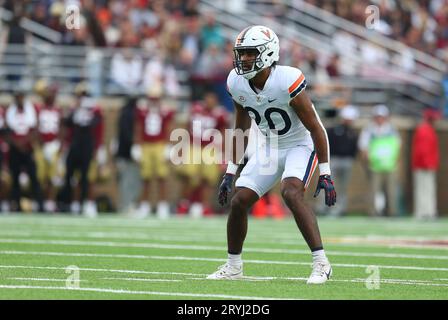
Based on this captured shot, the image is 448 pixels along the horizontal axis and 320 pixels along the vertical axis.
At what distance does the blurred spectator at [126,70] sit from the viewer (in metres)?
18.5

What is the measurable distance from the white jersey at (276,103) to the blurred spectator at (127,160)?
9088mm

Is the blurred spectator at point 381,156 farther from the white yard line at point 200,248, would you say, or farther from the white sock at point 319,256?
the white sock at point 319,256

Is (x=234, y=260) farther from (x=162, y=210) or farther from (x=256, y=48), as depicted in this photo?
(x=162, y=210)

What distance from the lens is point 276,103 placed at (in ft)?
24.9

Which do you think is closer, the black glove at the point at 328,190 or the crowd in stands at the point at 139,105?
the black glove at the point at 328,190

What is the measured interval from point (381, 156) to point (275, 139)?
10481 mm

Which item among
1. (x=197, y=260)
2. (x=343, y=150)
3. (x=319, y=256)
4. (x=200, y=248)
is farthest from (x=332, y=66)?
(x=319, y=256)

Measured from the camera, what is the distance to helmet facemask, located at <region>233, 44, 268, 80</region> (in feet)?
24.6

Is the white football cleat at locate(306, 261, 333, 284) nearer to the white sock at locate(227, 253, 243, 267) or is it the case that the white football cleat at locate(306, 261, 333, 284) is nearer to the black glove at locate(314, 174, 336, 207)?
the black glove at locate(314, 174, 336, 207)

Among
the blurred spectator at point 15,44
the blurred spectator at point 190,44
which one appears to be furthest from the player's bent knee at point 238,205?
the blurred spectator at point 15,44

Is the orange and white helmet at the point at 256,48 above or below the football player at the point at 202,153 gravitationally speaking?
above

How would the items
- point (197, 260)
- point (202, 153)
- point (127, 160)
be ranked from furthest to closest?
point (202, 153) → point (127, 160) → point (197, 260)

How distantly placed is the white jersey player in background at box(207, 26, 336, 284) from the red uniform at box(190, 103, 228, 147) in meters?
9.32

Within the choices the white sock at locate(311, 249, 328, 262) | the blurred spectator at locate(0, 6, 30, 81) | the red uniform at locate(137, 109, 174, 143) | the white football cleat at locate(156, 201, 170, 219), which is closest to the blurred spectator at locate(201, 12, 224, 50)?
the red uniform at locate(137, 109, 174, 143)
